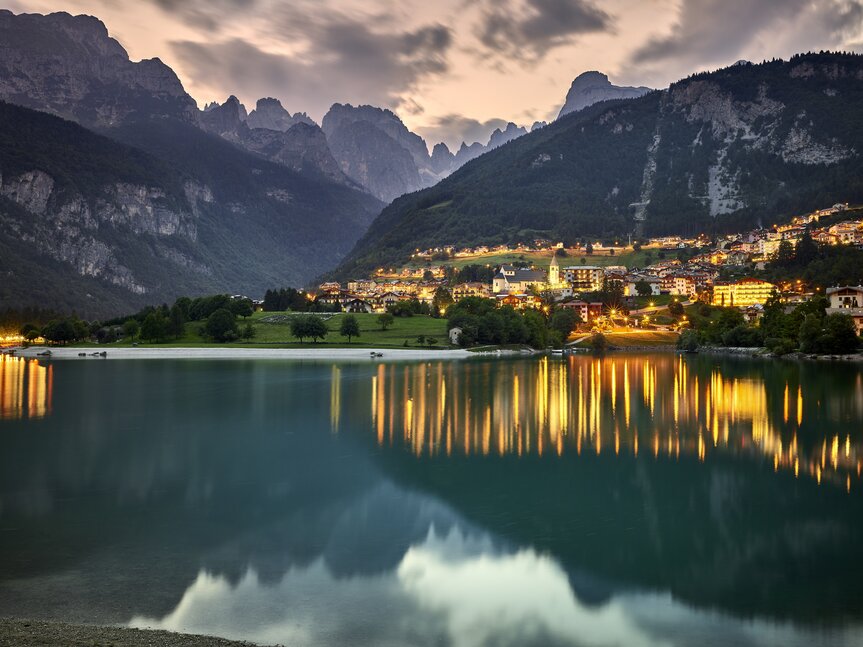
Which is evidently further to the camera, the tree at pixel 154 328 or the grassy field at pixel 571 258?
the grassy field at pixel 571 258

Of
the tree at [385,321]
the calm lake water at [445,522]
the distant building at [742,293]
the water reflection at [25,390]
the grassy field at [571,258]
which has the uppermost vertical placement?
the grassy field at [571,258]

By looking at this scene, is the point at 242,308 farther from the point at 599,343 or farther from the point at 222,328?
the point at 599,343

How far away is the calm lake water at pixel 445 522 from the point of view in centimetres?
1203

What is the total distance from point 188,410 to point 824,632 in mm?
33755

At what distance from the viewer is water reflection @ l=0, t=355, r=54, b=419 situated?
125 feet

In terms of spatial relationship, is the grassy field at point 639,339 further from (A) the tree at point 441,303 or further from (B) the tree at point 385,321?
(B) the tree at point 385,321

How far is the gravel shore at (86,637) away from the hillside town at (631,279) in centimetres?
9534

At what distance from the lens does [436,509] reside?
62.5 feet

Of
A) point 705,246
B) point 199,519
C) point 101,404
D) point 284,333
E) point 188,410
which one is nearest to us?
point 199,519

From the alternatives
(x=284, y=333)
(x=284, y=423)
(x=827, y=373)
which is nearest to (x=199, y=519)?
(x=284, y=423)

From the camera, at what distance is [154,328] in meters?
98.1

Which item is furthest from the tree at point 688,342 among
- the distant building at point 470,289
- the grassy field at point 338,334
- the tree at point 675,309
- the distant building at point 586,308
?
the distant building at point 470,289

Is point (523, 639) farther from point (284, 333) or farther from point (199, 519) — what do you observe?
point (284, 333)

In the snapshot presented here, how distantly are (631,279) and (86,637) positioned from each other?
13716 centimetres
